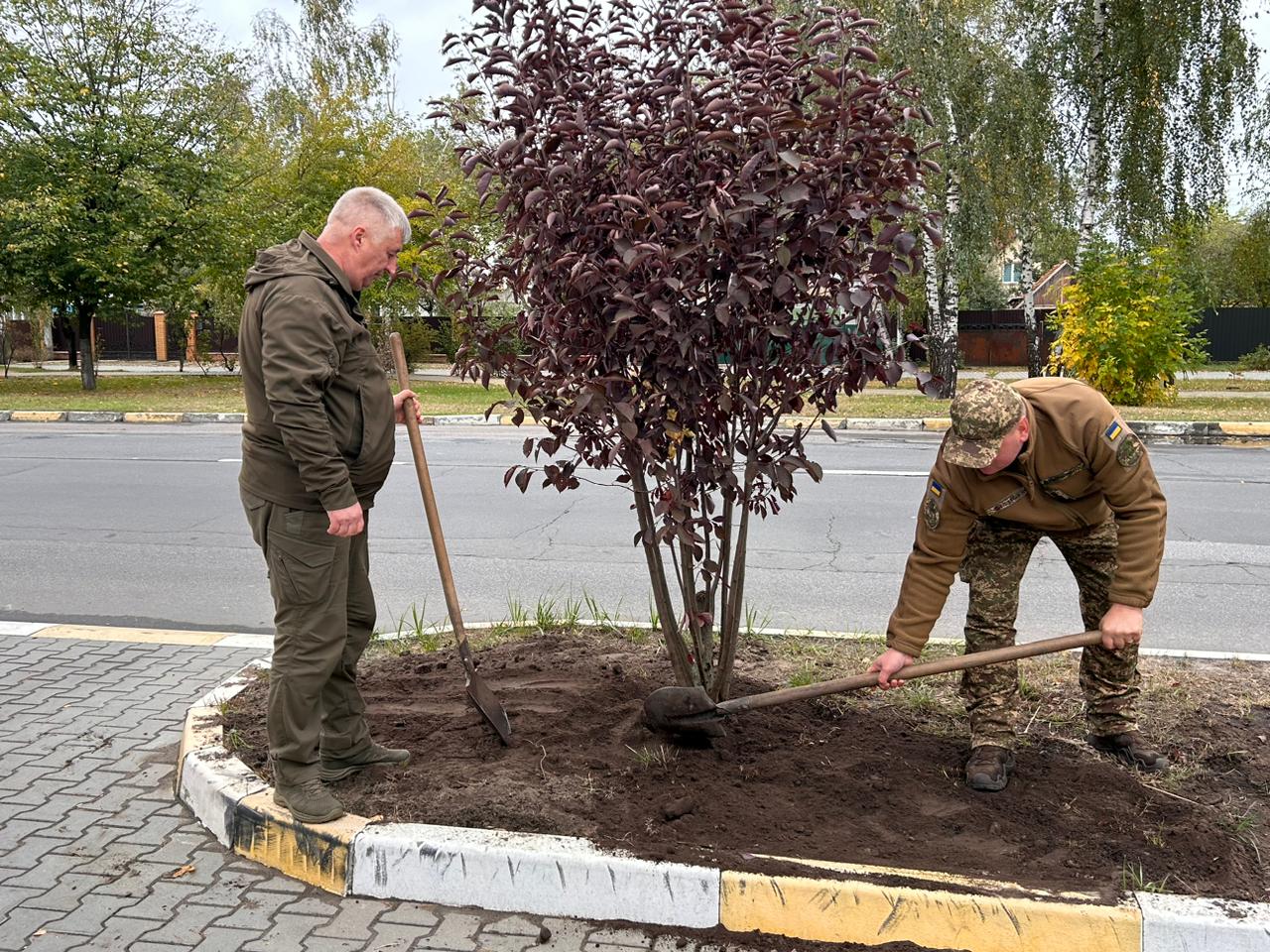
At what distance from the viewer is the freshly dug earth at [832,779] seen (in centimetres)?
318

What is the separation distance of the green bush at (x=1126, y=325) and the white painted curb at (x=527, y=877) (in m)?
15.4

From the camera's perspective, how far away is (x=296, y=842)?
3.27 meters

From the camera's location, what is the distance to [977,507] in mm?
3639

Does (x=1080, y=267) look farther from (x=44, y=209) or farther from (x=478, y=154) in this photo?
(x=44, y=209)

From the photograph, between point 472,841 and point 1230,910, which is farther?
point 472,841

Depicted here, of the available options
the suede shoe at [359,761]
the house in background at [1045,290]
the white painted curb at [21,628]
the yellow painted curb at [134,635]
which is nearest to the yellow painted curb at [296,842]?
the suede shoe at [359,761]

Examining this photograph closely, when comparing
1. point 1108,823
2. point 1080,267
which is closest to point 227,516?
point 1108,823

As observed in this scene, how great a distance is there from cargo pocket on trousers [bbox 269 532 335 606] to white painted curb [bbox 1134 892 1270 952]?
251cm

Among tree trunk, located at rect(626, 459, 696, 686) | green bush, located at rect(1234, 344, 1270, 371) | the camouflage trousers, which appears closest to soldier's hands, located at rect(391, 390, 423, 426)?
tree trunk, located at rect(626, 459, 696, 686)

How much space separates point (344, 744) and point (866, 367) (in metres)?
2.18

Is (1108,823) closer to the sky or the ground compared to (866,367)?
closer to the ground

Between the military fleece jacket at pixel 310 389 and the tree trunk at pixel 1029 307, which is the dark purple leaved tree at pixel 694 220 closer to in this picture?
the military fleece jacket at pixel 310 389

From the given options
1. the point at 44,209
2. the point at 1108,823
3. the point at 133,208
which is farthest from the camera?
the point at 133,208

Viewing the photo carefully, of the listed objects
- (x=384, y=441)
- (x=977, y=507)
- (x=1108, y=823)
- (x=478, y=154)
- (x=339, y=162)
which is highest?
(x=339, y=162)
